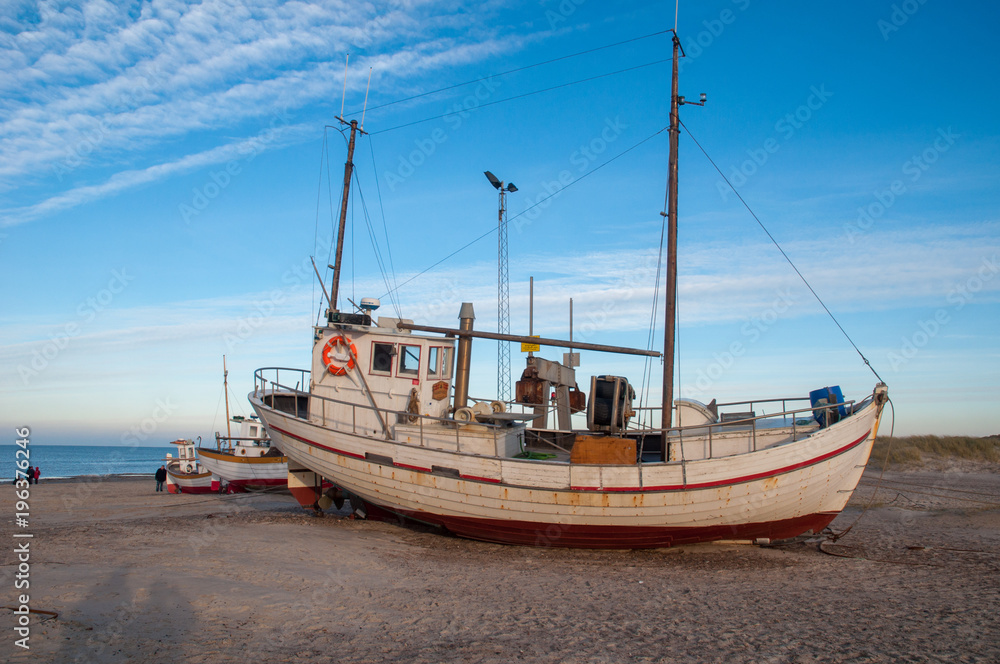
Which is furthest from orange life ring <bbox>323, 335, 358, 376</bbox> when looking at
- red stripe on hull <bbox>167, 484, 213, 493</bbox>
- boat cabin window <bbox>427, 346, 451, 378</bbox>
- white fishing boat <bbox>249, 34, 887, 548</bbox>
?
red stripe on hull <bbox>167, 484, 213, 493</bbox>

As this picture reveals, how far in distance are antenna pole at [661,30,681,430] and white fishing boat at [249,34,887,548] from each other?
0.03 meters

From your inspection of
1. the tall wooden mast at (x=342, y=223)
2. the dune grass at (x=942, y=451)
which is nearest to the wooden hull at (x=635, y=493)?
the tall wooden mast at (x=342, y=223)

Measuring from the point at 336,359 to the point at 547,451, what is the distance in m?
5.46

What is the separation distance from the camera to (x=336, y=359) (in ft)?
46.2

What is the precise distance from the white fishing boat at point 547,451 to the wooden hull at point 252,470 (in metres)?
10.3

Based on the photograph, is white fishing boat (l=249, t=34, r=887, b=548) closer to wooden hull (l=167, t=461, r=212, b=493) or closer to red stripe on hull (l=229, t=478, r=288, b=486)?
red stripe on hull (l=229, t=478, r=288, b=486)

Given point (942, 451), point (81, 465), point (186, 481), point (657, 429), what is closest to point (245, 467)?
point (186, 481)

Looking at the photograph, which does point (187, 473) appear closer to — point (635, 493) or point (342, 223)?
point (342, 223)

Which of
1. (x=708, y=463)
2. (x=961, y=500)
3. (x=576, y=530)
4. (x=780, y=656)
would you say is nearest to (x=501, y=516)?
(x=576, y=530)

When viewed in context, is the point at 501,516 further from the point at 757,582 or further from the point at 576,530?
the point at 757,582

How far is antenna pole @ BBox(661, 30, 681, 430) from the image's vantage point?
12.8m

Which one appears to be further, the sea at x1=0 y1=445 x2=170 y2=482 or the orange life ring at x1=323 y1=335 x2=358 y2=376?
the sea at x1=0 y1=445 x2=170 y2=482

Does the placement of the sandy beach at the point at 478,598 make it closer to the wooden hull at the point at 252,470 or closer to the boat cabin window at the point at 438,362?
the boat cabin window at the point at 438,362

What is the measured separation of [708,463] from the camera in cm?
1106
